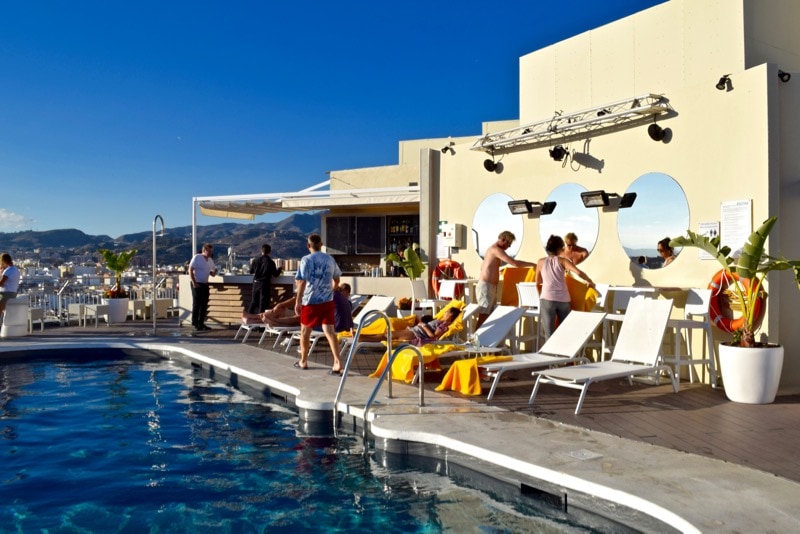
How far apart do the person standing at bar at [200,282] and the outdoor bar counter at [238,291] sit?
0.35 metres

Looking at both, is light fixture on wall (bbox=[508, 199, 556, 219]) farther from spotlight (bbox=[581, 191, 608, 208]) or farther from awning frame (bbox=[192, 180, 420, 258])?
awning frame (bbox=[192, 180, 420, 258])

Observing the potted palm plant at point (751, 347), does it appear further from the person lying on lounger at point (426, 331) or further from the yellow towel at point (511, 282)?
the yellow towel at point (511, 282)

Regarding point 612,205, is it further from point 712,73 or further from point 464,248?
point 464,248

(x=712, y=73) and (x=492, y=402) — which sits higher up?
(x=712, y=73)

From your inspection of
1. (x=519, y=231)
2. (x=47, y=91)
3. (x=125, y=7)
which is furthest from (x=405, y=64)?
(x=519, y=231)

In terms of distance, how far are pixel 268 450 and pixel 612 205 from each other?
5341mm

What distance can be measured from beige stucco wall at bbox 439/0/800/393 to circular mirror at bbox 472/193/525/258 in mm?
139

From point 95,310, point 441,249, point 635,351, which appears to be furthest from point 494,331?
point 95,310

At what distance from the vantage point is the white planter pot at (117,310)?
46.3 ft

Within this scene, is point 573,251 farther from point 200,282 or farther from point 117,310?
point 117,310

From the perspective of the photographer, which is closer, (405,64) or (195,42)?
(195,42)

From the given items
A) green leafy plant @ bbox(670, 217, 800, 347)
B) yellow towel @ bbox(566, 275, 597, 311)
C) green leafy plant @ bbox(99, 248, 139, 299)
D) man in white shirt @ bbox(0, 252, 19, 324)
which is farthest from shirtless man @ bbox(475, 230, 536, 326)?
green leafy plant @ bbox(99, 248, 139, 299)

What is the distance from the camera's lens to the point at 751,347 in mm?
5785

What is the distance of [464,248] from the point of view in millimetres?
10906
